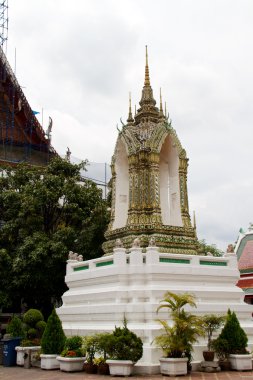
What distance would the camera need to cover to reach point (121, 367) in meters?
11.1

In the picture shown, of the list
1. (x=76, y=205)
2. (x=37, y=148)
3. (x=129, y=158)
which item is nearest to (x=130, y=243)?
(x=129, y=158)

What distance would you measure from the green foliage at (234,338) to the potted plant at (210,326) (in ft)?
0.86

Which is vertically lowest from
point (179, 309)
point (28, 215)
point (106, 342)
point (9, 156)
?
point (106, 342)

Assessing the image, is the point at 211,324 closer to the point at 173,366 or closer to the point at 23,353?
the point at 173,366

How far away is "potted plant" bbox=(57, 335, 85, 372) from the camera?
12133mm

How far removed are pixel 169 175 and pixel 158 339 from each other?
6648 mm

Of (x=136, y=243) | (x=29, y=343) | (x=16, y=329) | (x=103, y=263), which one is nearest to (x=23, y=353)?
(x=29, y=343)

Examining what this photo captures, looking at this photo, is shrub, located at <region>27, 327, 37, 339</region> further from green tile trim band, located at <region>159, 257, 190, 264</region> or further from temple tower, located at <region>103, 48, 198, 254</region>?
green tile trim band, located at <region>159, 257, 190, 264</region>

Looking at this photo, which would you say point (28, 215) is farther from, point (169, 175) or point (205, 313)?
point (205, 313)

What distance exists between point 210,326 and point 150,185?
15.9ft

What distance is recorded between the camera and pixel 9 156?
111ft

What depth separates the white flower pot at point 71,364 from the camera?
39.8 feet

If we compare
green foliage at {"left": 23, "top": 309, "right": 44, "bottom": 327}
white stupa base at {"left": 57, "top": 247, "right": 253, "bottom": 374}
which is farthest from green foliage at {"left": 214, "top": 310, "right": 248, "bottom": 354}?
green foliage at {"left": 23, "top": 309, "right": 44, "bottom": 327}

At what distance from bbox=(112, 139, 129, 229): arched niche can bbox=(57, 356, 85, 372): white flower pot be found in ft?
16.6
